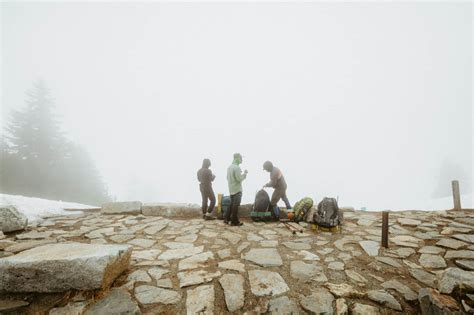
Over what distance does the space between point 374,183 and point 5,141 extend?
12233cm

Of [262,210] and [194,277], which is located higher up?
[262,210]

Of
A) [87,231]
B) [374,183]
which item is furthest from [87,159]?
[374,183]

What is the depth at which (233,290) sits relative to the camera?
8.39 feet

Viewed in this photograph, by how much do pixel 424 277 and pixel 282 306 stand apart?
222cm

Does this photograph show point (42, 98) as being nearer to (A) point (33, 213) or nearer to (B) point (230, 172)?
(A) point (33, 213)

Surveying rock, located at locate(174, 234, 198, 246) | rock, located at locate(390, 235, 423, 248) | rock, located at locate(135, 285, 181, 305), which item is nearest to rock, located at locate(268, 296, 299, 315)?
rock, located at locate(135, 285, 181, 305)

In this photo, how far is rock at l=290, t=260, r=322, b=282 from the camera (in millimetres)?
2903

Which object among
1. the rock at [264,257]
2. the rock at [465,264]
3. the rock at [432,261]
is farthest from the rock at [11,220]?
the rock at [465,264]

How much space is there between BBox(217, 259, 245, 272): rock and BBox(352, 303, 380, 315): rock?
4.75 ft

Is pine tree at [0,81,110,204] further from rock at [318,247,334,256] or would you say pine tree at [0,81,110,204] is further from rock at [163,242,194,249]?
rock at [318,247,334,256]

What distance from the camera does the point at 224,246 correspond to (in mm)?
4004

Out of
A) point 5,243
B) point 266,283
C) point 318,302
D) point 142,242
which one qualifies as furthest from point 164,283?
point 5,243

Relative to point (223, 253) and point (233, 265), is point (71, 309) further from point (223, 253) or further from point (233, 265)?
point (223, 253)

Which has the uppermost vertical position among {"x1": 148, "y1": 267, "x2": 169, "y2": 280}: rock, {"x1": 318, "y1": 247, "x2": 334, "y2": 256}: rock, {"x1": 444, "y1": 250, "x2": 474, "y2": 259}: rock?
{"x1": 444, "y1": 250, "x2": 474, "y2": 259}: rock
